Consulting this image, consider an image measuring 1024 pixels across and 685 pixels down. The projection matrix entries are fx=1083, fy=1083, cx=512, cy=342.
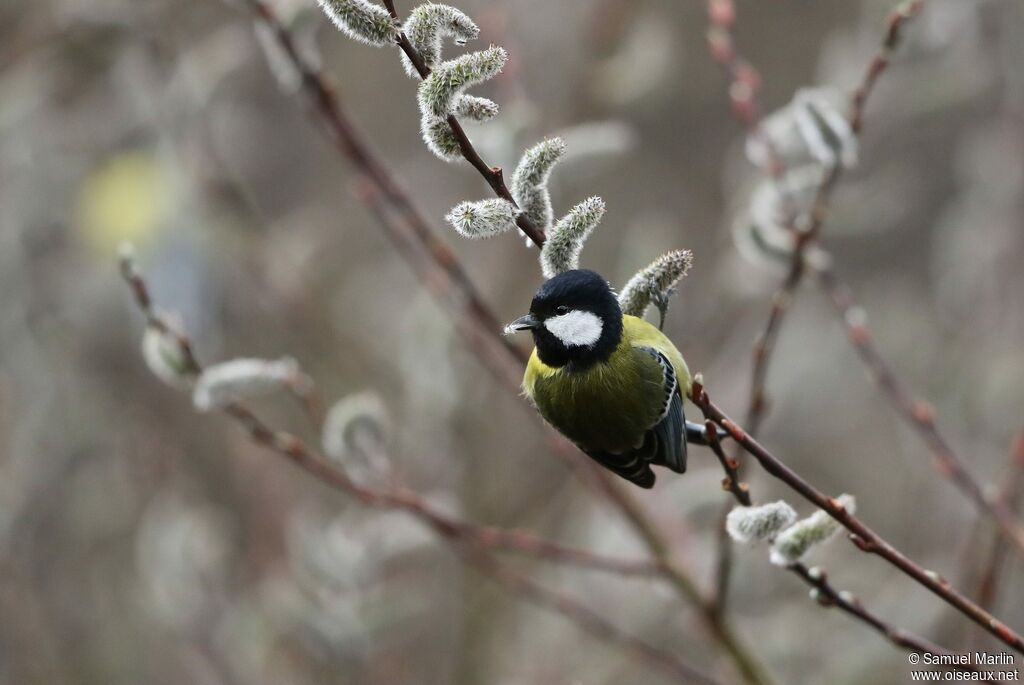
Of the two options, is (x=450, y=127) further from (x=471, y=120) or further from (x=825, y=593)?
(x=825, y=593)

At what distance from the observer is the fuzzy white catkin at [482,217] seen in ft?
3.33

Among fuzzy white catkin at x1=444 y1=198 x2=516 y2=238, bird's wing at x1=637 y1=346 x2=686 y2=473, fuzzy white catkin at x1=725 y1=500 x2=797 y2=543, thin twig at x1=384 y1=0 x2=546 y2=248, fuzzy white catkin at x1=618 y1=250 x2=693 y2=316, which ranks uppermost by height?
thin twig at x1=384 y1=0 x2=546 y2=248

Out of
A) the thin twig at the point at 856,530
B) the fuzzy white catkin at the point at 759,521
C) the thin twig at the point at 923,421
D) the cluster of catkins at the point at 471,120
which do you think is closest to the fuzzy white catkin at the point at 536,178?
the cluster of catkins at the point at 471,120

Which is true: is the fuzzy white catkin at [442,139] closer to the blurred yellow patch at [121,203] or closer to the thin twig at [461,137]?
the thin twig at [461,137]

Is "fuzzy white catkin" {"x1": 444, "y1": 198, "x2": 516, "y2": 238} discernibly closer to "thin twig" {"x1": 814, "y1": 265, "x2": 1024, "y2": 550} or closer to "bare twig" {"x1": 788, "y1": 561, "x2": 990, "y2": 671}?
"bare twig" {"x1": 788, "y1": 561, "x2": 990, "y2": 671}

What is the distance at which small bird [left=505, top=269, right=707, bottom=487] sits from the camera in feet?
4.32

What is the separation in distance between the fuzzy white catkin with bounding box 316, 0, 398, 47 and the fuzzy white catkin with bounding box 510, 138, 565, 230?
0.58ft

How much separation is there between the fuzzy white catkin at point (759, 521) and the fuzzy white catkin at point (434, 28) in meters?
0.54

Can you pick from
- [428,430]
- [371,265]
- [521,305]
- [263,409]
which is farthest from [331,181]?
[428,430]

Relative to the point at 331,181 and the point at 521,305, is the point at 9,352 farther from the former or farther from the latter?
the point at 331,181

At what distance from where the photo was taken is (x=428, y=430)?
103 inches

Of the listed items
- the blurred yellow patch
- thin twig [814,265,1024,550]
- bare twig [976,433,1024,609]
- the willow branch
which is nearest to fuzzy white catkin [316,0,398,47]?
the willow branch

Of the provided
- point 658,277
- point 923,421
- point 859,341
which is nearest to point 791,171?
point 859,341

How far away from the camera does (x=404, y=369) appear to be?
257cm
